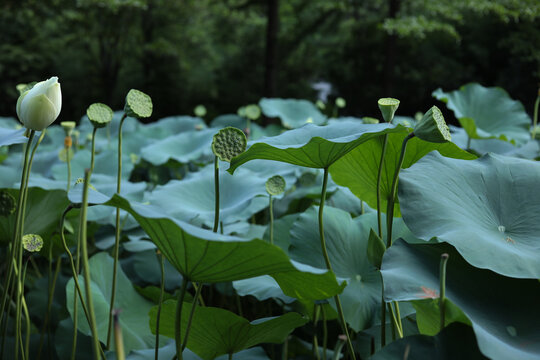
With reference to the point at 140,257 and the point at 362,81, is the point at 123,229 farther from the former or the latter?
the point at 362,81

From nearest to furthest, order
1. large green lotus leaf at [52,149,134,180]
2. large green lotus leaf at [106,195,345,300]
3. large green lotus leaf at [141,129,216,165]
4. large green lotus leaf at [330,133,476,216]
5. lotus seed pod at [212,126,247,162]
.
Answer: large green lotus leaf at [106,195,345,300]
lotus seed pod at [212,126,247,162]
large green lotus leaf at [330,133,476,216]
large green lotus leaf at [52,149,134,180]
large green lotus leaf at [141,129,216,165]

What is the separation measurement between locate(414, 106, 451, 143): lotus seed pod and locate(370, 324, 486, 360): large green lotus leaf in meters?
0.19

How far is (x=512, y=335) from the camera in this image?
519 mm

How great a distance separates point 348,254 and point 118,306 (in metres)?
0.45

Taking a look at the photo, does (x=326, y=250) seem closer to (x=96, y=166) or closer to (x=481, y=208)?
(x=481, y=208)

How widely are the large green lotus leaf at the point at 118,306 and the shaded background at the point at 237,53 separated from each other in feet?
19.1

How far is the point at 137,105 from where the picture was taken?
648 mm

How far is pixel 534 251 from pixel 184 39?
8.27 m

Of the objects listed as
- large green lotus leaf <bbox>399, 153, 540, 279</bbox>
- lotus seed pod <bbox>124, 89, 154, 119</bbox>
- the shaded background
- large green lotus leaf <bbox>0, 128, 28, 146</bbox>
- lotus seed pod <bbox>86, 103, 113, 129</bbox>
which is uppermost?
lotus seed pod <bbox>124, 89, 154, 119</bbox>

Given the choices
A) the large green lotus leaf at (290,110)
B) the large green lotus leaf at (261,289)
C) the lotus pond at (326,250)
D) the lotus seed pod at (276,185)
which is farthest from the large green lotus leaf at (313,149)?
the large green lotus leaf at (290,110)

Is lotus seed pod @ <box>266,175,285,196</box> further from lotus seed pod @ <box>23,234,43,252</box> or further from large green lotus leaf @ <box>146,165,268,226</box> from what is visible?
lotus seed pod @ <box>23,234,43,252</box>

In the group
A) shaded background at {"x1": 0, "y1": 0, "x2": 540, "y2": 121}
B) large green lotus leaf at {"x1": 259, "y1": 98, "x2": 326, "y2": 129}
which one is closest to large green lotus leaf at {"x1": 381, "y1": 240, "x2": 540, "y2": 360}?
large green lotus leaf at {"x1": 259, "y1": 98, "x2": 326, "y2": 129}

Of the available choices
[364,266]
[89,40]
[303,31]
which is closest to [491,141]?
[364,266]

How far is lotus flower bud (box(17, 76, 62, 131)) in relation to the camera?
543 mm
